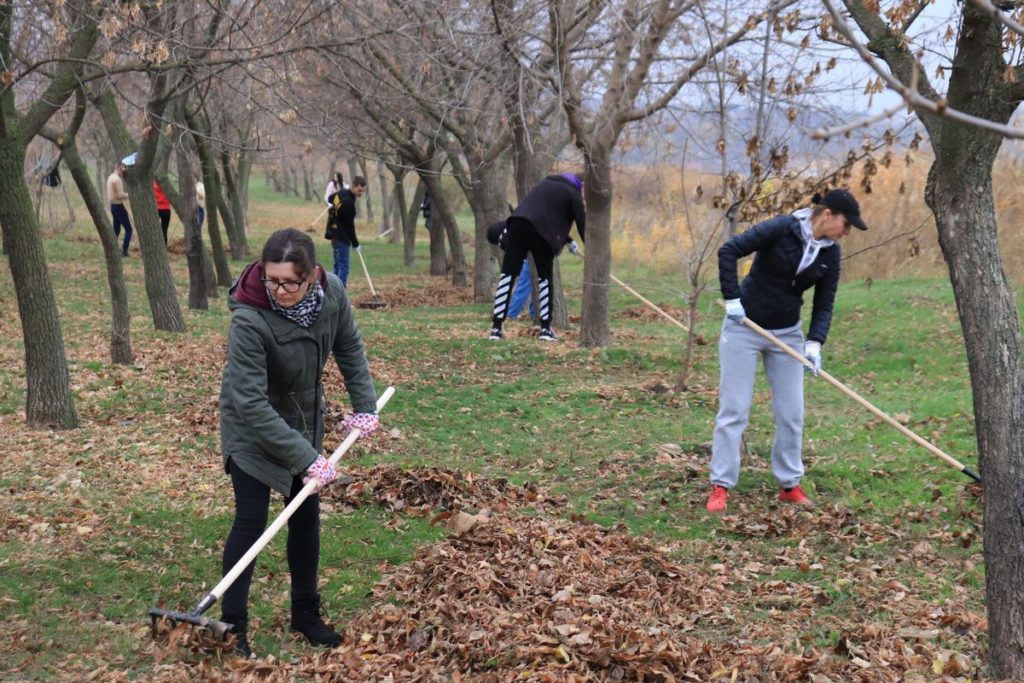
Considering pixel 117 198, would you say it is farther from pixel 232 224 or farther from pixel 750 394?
pixel 750 394

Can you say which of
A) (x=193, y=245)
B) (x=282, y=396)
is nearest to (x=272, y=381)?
(x=282, y=396)

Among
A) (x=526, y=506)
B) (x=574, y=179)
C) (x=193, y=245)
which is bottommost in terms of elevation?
(x=526, y=506)

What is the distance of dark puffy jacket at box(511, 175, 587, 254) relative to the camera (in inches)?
441

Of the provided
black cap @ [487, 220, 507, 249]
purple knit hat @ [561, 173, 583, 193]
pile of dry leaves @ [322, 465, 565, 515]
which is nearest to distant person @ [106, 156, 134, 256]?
black cap @ [487, 220, 507, 249]

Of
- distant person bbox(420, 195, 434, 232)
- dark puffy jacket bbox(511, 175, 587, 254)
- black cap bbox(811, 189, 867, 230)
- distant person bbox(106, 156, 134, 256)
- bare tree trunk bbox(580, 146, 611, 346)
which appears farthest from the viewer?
distant person bbox(420, 195, 434, 232)

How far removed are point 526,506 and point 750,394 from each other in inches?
63.4

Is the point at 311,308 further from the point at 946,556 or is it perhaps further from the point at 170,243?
the point at 170,243

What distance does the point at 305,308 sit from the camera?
13.0 feet

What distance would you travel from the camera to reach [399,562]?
543cm

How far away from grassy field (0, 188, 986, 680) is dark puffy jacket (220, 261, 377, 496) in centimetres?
86

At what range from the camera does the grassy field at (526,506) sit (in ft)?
14.4

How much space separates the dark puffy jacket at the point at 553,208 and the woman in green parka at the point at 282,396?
6.99 m

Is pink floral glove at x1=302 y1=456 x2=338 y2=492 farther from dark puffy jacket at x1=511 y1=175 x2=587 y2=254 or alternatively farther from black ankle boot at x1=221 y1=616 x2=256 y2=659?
dark puffy jacket at x1=511 y1=175 x2=587 y2=254

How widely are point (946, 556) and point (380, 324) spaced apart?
33.6 ft
